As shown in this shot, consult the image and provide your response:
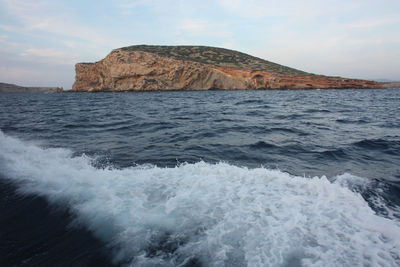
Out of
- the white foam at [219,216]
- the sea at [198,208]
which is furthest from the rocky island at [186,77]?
the white foam at [219,216]

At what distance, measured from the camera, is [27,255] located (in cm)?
218

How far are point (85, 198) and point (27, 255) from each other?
103 centimetres

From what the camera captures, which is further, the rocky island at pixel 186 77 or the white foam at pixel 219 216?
the rocky island at pixel 186 77

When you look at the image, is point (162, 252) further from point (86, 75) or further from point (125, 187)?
point (86, 75)

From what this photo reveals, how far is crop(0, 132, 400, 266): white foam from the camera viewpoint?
2096 millimetres

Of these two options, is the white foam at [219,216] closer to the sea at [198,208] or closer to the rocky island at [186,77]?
the sea at [198,208]

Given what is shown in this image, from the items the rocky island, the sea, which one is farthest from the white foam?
the rocky island

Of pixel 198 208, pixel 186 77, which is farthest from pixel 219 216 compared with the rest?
pixel 186 77

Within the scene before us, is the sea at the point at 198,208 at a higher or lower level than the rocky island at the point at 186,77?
lower

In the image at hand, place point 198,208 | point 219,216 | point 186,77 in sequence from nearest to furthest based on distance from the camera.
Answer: point 219,216, point 198,208, point 186,77

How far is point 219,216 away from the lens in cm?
265

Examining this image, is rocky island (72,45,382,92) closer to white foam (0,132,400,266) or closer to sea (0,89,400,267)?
sea (0,89,400,267)

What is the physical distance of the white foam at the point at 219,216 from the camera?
2.10 m

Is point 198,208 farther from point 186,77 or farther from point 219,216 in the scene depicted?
point 186,77
